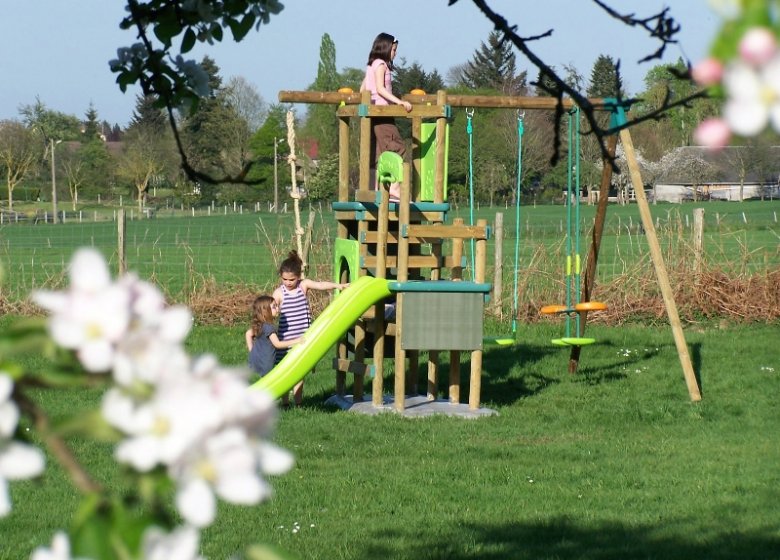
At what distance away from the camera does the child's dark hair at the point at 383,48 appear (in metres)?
10.1

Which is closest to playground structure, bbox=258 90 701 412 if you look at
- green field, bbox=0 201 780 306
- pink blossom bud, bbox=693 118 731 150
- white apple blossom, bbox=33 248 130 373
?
green field, bbox=0 201 780 306

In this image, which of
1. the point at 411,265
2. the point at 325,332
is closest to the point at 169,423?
the point at 325,332

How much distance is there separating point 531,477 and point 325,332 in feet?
7.82

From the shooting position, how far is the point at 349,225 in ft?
33.9

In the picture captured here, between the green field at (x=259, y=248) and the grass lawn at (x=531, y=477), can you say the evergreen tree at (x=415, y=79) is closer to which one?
the green field at (x=259, y=248)

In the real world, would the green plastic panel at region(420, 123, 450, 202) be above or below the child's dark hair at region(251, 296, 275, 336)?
above

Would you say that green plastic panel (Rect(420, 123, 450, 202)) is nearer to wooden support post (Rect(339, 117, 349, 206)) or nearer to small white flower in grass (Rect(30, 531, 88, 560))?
wooden support post (Rect(339, 117, 349, 206))

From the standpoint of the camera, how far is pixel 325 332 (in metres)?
8.85

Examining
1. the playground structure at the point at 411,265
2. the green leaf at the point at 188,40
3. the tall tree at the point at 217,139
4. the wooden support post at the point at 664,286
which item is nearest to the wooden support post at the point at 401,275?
the playground structure at the point at 411,265

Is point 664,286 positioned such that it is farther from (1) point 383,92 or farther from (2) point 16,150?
(2) point 16,150

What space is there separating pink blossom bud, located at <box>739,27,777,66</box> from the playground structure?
783 centimetres

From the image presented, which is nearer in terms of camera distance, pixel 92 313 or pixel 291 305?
pixel 92 313

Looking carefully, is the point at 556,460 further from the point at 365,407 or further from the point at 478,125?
the point at 478,125

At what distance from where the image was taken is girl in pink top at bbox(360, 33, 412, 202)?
9.94m
